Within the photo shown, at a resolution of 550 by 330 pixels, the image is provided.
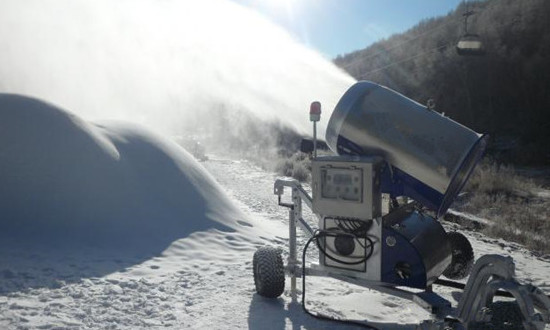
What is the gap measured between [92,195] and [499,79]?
31.5m

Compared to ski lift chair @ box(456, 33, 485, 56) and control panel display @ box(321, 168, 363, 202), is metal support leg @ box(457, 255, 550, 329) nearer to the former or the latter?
control panel display @ box(321, 168, 363, 202)

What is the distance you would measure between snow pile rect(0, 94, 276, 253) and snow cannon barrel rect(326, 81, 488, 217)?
9.72ft

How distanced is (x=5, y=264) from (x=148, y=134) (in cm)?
369

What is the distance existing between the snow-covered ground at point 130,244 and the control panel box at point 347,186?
984 mm

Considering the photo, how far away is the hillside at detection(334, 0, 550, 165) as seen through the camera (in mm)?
26500

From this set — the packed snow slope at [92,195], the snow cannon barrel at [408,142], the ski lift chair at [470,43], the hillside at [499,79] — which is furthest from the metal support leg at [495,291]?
the hillside at [499,79]

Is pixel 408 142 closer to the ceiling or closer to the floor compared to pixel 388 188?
closer to the ceiling

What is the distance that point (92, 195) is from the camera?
6.30 m

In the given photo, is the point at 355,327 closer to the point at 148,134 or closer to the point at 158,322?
the point at 158,322

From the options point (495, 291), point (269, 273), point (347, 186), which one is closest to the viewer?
point (495, 291)

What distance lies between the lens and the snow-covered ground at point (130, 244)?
419 centimetres

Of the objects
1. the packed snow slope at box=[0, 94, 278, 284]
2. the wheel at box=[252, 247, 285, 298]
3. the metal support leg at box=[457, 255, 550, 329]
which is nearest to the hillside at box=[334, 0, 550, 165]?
the packed snow slope at box=[0, 94, 278, 284]

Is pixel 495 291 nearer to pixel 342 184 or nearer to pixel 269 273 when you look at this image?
pixel 342 184

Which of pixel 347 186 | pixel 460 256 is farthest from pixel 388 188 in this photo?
pixel 460 256
